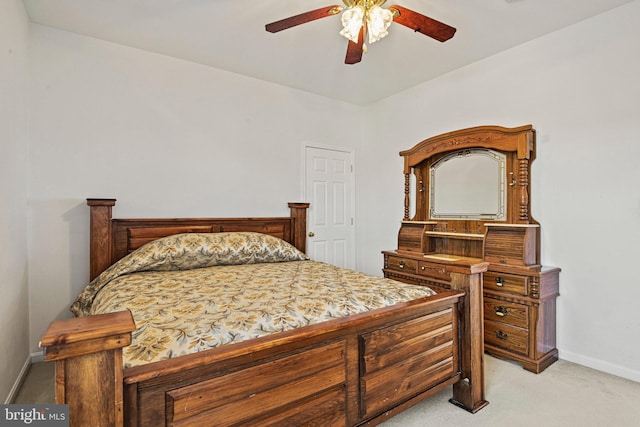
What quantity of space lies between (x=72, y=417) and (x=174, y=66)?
313cm

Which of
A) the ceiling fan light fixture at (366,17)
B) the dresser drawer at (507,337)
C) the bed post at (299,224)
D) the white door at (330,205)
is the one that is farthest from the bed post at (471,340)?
the white door at (330,205)

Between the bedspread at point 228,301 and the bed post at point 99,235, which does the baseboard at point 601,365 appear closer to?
the bedspread at point 228,301

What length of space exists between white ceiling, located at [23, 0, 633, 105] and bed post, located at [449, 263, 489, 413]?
189 cm

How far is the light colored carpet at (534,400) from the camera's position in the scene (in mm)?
1893

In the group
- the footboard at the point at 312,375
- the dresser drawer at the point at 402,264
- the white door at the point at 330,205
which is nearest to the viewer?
the footboard at the point at 312,375

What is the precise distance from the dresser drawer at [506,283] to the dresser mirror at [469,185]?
1.99 ft

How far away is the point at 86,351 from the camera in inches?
35.2

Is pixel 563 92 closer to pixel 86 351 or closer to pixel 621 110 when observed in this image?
pixel 621 110

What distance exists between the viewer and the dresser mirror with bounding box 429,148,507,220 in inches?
122

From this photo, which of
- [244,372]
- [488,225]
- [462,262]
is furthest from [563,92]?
[244,372]

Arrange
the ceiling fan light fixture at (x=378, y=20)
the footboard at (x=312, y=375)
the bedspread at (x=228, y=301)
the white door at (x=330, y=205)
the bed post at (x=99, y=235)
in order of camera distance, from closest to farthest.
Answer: the footboard at (x=312, y=375)
the bedspread at (x=228, y=301)
the ceiling fan light fixture at (x=378, y=20)
the bed post at (x=99, y=235)
the white door at (x=330, y=205)

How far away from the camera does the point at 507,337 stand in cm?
268

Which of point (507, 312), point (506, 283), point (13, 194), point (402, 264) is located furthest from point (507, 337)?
point (13, 194)

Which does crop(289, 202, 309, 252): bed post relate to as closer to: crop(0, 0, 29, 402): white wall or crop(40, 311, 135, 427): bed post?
crop(0, 0, 29, 402): white wall
